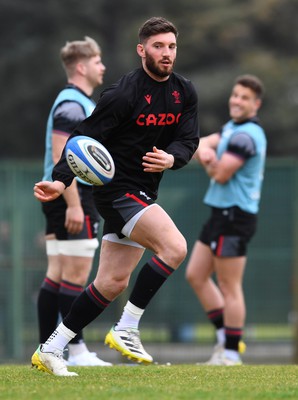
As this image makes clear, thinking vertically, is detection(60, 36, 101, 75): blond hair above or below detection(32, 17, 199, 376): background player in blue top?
above

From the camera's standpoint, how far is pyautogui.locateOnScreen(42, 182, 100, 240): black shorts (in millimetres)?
9617

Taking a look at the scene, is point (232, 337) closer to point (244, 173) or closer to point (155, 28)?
point (244, 173)

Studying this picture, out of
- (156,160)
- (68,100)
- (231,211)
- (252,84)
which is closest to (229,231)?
(231,211)

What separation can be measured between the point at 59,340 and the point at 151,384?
79 centimetres

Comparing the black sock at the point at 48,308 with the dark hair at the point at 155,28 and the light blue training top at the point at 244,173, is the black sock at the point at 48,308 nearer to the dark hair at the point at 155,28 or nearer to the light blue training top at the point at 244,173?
the light blue training top at the point at 244,173

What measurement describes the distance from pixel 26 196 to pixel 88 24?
21.5 m

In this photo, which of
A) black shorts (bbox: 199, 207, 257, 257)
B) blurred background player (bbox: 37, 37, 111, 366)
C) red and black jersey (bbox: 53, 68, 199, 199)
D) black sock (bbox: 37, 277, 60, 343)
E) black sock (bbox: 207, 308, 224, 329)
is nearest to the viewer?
red and black jersey (bbox: 53, 68, 199, 199)

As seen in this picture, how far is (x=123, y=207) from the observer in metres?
7.64

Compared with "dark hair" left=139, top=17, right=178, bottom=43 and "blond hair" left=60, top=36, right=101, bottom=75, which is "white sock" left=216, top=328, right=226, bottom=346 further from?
"dark hair" left=139, top=17, right=178, bottom=43

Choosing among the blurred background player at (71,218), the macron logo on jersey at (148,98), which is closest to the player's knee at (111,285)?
the macron logo on jersey at (148,98)

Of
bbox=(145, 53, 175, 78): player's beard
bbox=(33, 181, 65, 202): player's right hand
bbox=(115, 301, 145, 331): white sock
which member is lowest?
bbox=(115, 301, 145, 331): white sock

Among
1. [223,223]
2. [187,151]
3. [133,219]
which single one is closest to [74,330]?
[133,219]

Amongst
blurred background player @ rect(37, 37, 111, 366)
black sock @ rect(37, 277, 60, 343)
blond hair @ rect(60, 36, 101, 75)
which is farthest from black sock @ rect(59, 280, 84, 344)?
blond hair @ rect(60, 36, 101, 75)

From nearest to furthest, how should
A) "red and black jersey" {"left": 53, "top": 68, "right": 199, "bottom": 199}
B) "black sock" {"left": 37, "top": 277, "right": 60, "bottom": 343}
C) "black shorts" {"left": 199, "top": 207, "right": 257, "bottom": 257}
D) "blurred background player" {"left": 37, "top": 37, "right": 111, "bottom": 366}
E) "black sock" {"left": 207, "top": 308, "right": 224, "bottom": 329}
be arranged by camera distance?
"red and black jersey" {"left": 53, "top": 68, "right": 199, "bottom": 199}
"blurred background player" {"left": 37, "top": 37, "right": 111, "bottom": 366}
"black sock" {"left": 37, "top": 277, "right": 60, "bottom": 343}
"black shorts" {"left": 199, "top": 207, "right": 257, "bottom": 257}
"black sock" {"left": 207, "top": 308, "right": 224, "bottom": 329}
